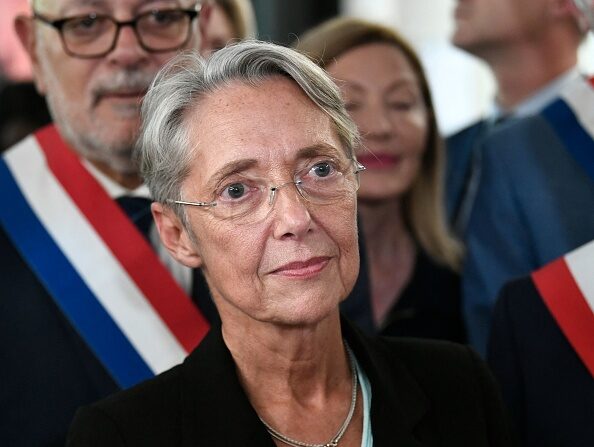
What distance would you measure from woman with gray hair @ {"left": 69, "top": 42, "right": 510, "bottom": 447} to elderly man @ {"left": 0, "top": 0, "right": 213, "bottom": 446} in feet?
1.66

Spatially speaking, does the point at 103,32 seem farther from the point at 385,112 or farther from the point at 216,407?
the point at 216,407

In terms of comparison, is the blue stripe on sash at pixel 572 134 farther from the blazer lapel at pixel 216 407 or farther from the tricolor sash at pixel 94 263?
the blazer lapel at pixel 216 407

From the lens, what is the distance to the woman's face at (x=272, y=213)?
2141 millimetres

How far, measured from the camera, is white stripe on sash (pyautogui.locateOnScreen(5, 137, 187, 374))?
284 centimetres

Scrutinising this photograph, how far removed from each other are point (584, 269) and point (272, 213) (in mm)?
779

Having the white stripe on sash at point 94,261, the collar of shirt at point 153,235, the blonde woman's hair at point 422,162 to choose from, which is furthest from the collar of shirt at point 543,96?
the white stripe on sash at point 94,261

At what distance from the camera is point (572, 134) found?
304cm

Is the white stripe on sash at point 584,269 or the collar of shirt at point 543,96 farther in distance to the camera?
the collar of shirt at point 543,96

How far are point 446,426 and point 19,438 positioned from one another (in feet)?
2.87

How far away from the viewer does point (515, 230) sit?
3.15 metres

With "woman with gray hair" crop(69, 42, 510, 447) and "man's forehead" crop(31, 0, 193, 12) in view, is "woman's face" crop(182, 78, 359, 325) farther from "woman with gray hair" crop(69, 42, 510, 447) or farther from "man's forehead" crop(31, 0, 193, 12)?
"man's forehead" crop(31, 0, 193, 12)

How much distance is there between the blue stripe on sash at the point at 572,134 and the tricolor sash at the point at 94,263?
3.12ft

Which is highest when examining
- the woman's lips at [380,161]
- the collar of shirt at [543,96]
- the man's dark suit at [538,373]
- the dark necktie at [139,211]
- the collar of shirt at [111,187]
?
the collar of shirt at [111,187]

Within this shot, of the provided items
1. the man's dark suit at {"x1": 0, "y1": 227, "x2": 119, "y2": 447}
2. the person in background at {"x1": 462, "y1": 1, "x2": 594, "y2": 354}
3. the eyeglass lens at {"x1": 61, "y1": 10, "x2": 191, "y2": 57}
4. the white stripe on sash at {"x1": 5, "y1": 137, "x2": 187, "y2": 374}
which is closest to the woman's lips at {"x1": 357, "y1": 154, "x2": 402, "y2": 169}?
the person in background at {"x1": 462, "y1": 1, "x2": 594, "y2": 354}
